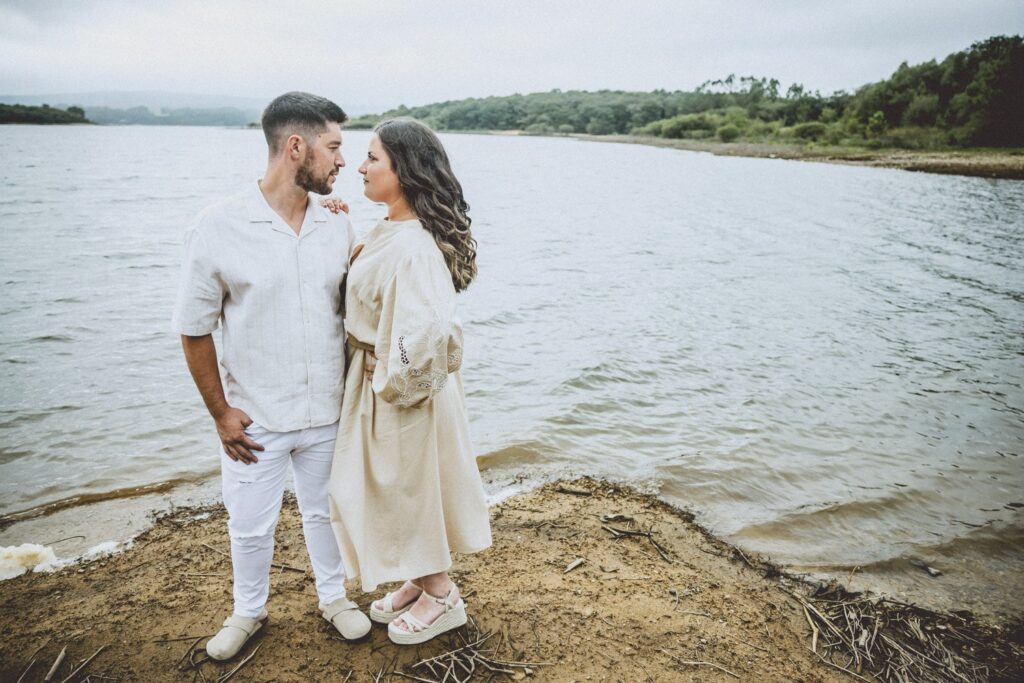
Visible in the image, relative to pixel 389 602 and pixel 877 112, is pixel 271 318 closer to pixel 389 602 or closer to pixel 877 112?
pixel 389 602

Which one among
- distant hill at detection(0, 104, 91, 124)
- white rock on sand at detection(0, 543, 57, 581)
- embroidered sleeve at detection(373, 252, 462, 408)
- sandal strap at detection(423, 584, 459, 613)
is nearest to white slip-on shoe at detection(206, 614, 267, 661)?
sandal strap at detection(423, 584, 459, 613)

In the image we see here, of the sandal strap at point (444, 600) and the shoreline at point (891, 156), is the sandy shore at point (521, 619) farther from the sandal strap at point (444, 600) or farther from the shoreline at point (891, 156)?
the shoreline at point (891, 156)

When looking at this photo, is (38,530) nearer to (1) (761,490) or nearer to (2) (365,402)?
(2) (365,402)

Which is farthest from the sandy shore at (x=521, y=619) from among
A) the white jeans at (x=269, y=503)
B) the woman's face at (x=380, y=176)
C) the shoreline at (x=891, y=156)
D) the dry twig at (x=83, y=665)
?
the shoreline at (x=891, y=156)

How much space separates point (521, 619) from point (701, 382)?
5402mm

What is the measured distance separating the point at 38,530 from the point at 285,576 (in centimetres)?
228

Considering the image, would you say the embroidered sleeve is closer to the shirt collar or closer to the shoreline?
the shirt collar

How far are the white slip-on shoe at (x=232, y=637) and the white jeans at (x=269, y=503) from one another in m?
0.04

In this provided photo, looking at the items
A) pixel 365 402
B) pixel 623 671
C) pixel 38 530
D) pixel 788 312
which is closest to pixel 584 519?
pixel 623 671

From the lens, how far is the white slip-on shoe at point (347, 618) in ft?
9.99

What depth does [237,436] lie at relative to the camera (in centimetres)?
263

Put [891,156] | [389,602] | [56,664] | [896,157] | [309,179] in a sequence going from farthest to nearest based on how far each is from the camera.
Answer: [891,156]
[896,157]
[389,602]
[56,664]
[309,179]

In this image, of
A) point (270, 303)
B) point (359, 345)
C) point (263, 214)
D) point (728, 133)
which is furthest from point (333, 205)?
point (728, 133)

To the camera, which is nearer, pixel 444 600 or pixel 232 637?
pixel 232 637
